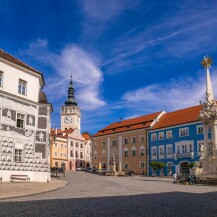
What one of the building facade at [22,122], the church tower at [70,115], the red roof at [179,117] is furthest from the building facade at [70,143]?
the building facade at [22,122]

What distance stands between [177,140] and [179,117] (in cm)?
499

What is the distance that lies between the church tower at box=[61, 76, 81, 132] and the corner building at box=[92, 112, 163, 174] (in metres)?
35.5

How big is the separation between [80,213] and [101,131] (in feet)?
219

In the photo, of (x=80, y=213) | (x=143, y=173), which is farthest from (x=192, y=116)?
(x=80, y=213)

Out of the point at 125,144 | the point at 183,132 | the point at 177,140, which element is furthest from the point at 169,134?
the point at 125,144

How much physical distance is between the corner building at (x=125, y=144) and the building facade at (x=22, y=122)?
3126cm

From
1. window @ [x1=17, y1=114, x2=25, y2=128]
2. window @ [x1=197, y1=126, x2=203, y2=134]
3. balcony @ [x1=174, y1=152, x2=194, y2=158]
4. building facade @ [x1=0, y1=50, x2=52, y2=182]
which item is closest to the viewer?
building facade @ [x1=0, y1=50, x2=52, y2=182]

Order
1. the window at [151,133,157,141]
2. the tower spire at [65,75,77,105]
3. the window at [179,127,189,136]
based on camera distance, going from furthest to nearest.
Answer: the tower spire at [65,75,77,105]
the window at [151,133,157,141]
the window at [179,127,189,136]

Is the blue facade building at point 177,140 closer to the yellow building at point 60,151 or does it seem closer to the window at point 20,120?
the window at point 20,120

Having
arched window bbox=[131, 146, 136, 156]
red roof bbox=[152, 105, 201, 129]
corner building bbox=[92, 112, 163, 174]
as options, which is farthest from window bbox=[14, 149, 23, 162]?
arched window bbox=[131, 146, 136, 156]

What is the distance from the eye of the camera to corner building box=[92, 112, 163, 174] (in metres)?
63.0

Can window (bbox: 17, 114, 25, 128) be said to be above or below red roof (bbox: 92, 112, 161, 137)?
below

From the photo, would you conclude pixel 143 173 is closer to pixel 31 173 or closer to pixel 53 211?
pixel 31 173

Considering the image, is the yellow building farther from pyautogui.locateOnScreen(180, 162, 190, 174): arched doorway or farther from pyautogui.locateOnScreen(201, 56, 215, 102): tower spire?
pyautogui.locateOnScreen(201, 56, 215, 102): tower spire
